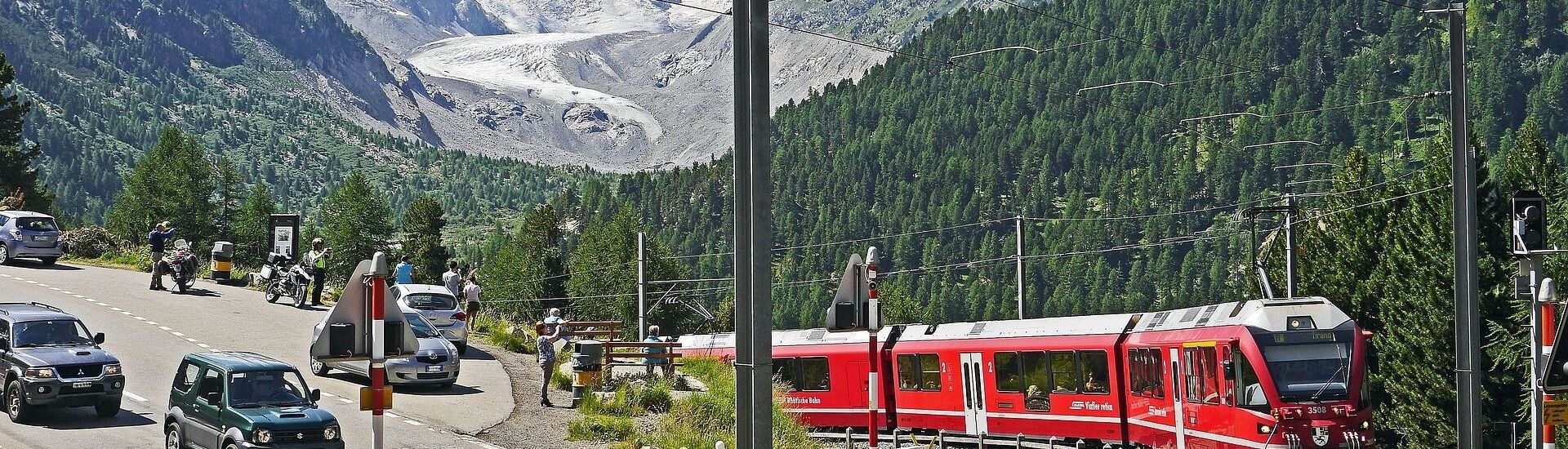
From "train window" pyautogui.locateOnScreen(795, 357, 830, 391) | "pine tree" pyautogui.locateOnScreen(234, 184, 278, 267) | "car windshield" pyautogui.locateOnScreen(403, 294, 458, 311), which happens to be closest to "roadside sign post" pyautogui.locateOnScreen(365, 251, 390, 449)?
"car windshield" pyautogui.locateOnScreen(403, 294, 458, 311)

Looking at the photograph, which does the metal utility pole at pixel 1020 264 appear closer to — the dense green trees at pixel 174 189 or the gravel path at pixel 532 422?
the gravel path at pixel 532 422

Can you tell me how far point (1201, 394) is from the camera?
894 inches

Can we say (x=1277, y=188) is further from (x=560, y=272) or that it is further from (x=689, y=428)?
(x=689, y=428)

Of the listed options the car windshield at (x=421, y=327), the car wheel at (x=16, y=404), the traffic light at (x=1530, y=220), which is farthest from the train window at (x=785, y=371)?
the traffic light at (x=1530, y=220)

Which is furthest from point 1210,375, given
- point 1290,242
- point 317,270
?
point 317,270

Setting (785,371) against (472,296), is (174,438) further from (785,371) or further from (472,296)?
(472,296)

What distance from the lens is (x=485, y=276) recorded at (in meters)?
150

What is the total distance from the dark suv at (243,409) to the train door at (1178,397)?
13.1 m

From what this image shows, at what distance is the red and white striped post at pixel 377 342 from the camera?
1316cm

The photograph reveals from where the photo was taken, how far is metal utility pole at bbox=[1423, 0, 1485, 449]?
20328mm

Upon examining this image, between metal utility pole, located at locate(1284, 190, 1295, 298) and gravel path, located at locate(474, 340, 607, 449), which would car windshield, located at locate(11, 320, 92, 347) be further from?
metal utility pole, located at locate(1284, 190, 1295, 298)

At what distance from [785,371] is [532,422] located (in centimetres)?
1177

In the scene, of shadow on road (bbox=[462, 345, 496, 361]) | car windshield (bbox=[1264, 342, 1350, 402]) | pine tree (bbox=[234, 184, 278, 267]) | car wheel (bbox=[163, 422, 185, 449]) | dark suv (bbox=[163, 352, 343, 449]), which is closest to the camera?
dark suv (bbox=[163, 352, 343, 449])

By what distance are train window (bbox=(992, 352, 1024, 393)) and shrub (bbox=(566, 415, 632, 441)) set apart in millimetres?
8195
